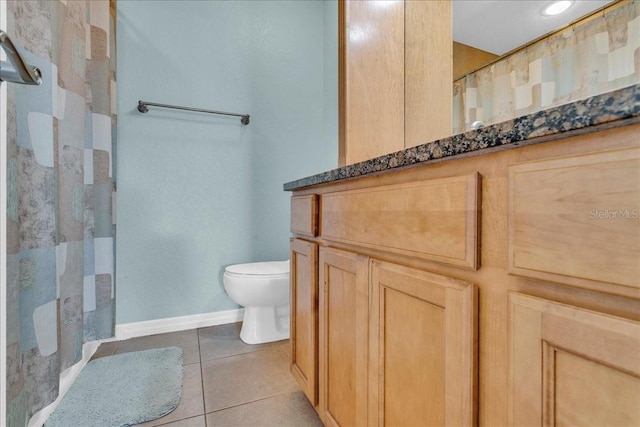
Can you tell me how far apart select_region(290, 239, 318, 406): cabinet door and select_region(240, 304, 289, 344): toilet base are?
61 centimetres

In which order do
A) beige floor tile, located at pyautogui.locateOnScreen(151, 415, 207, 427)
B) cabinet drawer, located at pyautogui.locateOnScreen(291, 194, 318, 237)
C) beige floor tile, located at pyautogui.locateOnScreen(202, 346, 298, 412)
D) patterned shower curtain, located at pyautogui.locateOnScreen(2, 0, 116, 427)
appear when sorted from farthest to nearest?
beige floor tile, located at pyautogui.locateOnScreen(202, 346, 298, 412) → beige floor tile, located at pyautogui.locateOnScreen(151, 415, 207, 427) → cabinet drawer, located at pyautogui.locateOnScreen(291, 194, 318, 237) → patterned shower curtain, located at pyautogui.locateOnScreen(2, 0, 116, 427)

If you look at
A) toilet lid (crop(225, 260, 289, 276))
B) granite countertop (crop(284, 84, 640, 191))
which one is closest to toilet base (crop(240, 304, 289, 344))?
toilet lid (crop(225, 260, 289, 276))

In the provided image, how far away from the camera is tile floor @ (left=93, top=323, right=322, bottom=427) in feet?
3.77

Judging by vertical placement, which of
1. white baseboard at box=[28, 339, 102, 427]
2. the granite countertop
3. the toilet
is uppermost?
the granite countertop

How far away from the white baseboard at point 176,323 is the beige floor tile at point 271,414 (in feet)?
2.99

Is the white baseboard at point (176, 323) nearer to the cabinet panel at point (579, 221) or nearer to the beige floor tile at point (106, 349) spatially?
the beige floor tile at point (106, 349)

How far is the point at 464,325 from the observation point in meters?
0.48

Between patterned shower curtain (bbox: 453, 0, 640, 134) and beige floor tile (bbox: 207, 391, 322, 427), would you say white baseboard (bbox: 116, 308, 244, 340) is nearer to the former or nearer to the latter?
Result: beige floor tile (bbox: 207, 391, 322, 427)

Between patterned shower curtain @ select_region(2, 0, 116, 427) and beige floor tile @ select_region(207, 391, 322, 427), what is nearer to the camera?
patterned shower curtain @ select_region(2, 0, 116, 427)

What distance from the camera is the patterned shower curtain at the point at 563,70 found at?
2.98ft

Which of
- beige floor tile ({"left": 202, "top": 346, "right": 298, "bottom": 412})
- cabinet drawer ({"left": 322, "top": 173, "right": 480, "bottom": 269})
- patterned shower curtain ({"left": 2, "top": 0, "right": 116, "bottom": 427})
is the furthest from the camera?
beige floor tile ({"left": 202, "top": 346, "right": 298, "bottom": 412})

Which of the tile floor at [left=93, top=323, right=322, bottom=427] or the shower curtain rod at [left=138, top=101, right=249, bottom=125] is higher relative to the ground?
the shower curtain rod at [left=138, top=101, right=249, bottom=125]

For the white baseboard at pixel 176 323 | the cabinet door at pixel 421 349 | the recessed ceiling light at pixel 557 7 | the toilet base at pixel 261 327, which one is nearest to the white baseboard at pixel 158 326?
the white baseboard at pixel 176 323

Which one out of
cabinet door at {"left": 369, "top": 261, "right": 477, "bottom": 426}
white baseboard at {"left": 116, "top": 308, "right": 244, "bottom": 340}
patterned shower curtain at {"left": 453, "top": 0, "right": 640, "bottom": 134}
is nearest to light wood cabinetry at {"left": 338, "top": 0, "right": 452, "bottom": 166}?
patterned shower curtain at {"left": 453, "top": 0, "right": 640, "bottom": 134}
